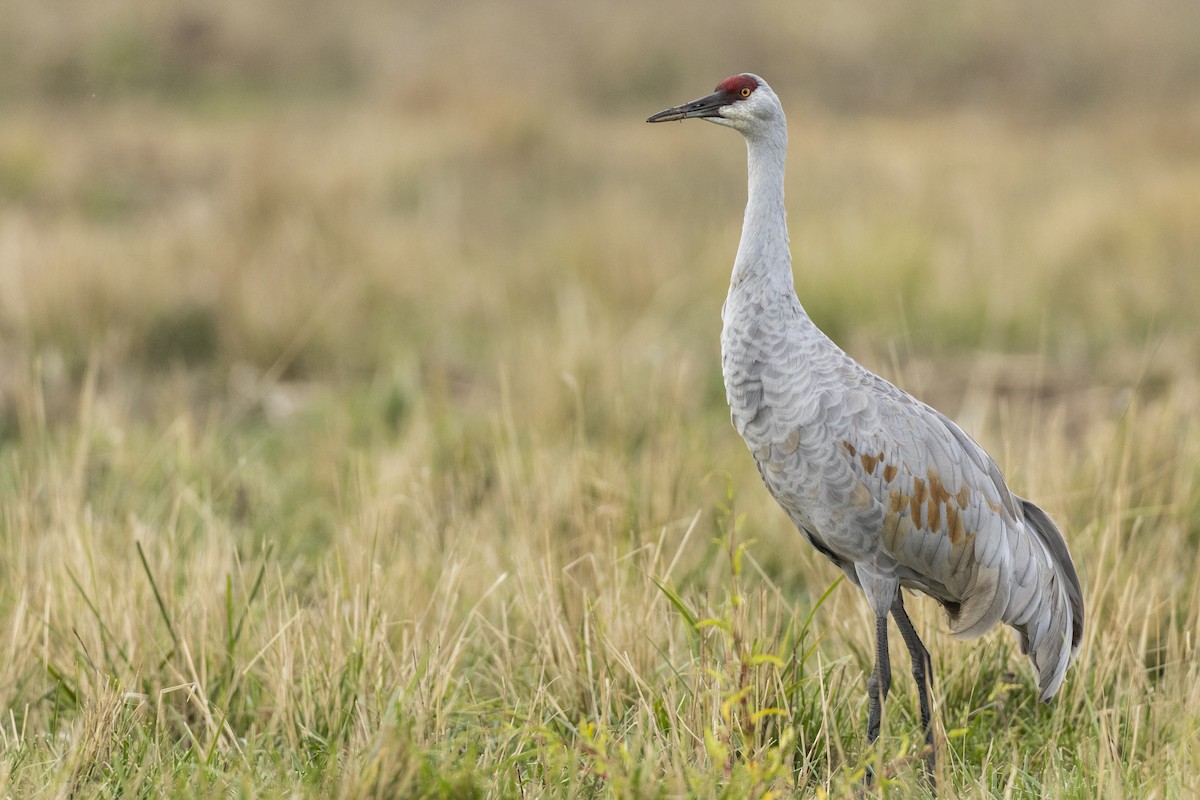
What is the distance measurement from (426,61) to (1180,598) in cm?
1504

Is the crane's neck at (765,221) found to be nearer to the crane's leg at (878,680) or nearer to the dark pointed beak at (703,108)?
the dark pointed beak at (703,108)

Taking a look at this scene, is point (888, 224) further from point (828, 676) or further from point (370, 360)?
point (828, 676)

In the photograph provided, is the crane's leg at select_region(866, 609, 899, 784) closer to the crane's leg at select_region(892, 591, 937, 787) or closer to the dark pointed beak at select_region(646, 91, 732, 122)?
the crane's leg at select_region(892, 591, 937, 787)

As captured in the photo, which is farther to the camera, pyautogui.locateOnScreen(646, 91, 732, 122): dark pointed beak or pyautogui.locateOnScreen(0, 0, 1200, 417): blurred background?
pyautogui.locateOnScreen(0, 0, 1200, 417): blurred background

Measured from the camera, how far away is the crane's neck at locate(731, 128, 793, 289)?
3070 millimetres

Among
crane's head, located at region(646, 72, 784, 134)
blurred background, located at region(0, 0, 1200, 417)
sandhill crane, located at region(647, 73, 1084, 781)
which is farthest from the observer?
blurred background, located at region(0, 0, 1200, 417)

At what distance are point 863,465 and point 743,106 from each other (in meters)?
0.89

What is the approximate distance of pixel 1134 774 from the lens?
9.75 ft

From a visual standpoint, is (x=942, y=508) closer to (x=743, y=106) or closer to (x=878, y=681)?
(x=878, y=681)

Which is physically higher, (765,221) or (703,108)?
(703,108)

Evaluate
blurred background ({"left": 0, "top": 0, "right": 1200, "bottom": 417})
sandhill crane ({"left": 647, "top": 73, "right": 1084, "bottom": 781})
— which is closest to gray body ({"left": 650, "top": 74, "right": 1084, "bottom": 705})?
sandhill crane ({"left": 647, "top": 73, "right": 1084, "bottom": 781})

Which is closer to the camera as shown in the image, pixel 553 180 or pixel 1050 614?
pixel 1050 614

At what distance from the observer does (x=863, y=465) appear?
118 inches

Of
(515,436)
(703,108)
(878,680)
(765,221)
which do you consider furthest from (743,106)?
(515,436)
